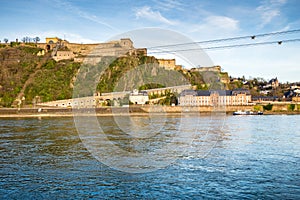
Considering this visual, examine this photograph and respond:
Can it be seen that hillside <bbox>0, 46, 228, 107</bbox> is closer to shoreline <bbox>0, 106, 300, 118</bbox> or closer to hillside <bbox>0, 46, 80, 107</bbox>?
hillside <bbox>0, 46, 80, 107</bbox>

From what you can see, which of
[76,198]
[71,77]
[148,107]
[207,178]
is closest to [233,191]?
[207,178]

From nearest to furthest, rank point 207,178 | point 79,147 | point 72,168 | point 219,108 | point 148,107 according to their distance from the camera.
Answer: point 207,178 < point 72,168 < point 79,147 < point 148,107 < point 219,108

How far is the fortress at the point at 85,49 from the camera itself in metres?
68.6

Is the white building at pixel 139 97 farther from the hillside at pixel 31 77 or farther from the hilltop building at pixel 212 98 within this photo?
the hillside at pixel 31 77

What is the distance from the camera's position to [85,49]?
78.9m

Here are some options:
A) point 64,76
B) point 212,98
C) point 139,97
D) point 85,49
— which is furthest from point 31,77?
point 212,98

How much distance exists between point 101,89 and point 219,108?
22.9 meters

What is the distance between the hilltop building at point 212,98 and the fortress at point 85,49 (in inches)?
489

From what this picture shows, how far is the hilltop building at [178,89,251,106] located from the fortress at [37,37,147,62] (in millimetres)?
12418

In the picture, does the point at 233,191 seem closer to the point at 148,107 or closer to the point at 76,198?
the point at 76,198

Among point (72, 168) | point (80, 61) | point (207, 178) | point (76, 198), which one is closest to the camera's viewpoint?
point (76, 198)

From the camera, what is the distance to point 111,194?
8.55 metres

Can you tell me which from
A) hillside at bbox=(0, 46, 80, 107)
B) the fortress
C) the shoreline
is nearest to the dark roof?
the shoreline

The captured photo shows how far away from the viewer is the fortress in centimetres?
6856
